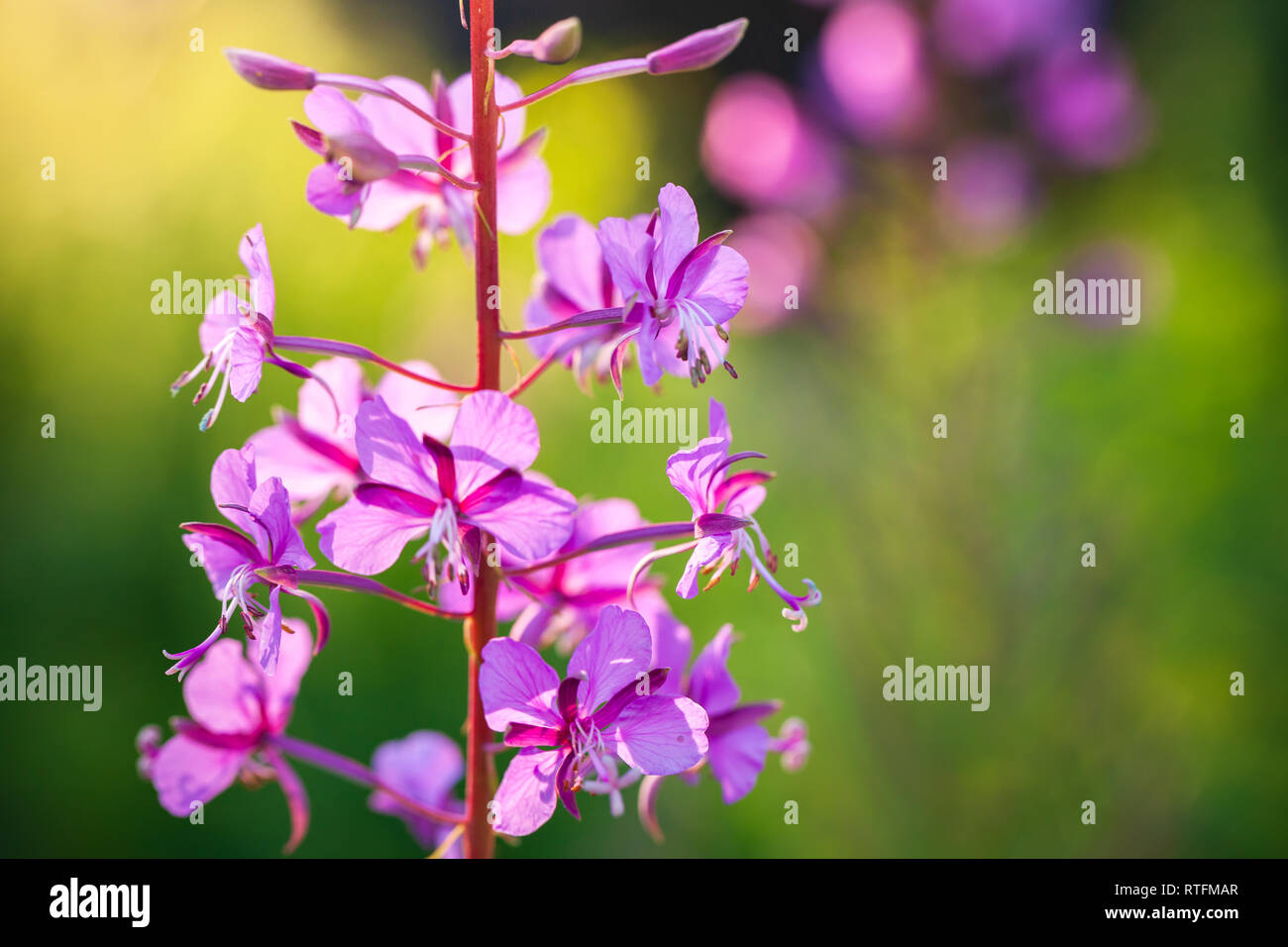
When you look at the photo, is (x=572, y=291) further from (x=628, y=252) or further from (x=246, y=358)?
(x=246, y=358)

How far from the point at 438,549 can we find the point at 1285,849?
262 centimetres

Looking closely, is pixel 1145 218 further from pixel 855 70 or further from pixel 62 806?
pixel 62 806

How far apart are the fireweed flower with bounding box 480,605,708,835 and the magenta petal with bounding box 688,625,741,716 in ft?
0.54

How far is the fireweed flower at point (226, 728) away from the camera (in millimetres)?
1035

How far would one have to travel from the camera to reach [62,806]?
2.35 meters

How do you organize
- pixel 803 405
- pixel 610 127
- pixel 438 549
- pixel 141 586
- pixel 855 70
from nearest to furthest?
pixel 438 549
pixel 141 586
pixel 855 70
pixel 803 405
pixel 610 127

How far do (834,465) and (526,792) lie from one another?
Result: 2222mm

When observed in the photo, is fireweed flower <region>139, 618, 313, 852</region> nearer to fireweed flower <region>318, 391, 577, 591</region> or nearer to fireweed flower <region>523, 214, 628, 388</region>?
fireweed flower <region>318, 391, 577, 591</region>

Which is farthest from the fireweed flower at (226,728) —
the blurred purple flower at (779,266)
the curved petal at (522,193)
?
the blurred purple flower at (779,266)

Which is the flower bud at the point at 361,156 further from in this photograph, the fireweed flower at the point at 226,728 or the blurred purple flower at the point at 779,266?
the blurred purple flower at the point at 779,266

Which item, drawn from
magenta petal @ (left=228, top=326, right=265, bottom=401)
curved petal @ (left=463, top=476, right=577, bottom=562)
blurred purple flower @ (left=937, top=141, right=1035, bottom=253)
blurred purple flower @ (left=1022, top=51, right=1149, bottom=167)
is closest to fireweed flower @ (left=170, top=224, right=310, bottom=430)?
magenta petal @ (left=228, top=326, right=265, bottom=401)

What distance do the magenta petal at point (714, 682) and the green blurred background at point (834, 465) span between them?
1.56 meters
